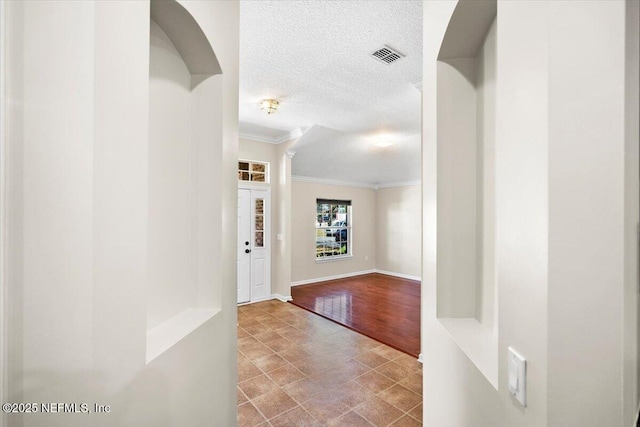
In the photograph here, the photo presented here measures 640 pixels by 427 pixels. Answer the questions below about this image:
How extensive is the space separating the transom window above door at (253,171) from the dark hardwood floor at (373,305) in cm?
230

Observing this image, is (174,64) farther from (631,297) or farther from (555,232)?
(631,297)

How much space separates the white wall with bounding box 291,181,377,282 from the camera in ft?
21.2

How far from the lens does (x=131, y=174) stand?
2.82 ft

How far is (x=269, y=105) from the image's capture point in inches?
141

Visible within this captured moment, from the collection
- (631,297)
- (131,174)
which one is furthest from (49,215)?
(631,297)

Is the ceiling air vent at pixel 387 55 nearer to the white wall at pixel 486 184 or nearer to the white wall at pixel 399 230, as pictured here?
the white wall at pixel 486 184

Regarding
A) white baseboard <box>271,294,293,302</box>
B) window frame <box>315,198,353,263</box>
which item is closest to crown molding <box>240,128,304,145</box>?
window frame <box>315,198,353,263</box>

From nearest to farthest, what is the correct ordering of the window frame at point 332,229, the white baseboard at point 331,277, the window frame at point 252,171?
the window frame at point 252,171 → the white baseboard at point 331,277 → the window frame at point 332,229

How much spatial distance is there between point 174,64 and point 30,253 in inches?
40.3

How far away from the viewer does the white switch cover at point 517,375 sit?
0.71m

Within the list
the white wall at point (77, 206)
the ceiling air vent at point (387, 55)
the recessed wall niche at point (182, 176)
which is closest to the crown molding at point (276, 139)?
the ceiling air vent at point (387, 55)

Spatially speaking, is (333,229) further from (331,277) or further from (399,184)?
(399,184)

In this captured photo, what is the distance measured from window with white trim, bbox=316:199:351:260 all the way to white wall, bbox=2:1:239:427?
6.13 m

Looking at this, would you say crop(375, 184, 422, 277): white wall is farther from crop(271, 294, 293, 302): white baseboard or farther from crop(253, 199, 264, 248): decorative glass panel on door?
crop(253, 199, 264, 248): decorative glass panel on door
